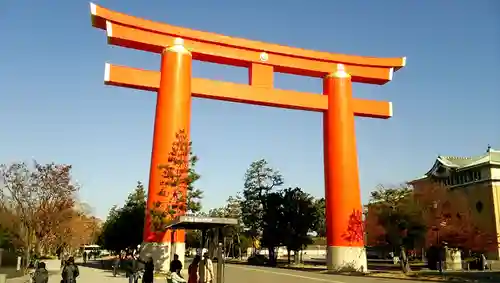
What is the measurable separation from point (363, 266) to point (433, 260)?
23.7 ft

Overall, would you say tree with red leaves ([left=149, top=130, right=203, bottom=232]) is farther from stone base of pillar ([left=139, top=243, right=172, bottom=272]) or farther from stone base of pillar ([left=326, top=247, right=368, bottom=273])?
stone base of pillar ([left=326, top=247, right=368, bottom=273])

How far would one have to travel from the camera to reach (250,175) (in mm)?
43719

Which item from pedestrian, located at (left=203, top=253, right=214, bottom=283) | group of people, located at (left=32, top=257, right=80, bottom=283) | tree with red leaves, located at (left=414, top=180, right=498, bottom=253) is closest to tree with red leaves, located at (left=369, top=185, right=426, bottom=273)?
tree with red leaves, located at (left=414, top=180, right=498, bottom=253)

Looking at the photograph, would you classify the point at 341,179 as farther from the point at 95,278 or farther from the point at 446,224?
the point at 95,278

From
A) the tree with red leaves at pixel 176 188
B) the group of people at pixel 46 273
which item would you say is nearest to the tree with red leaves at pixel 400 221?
the tree with red leaves at pixel 176 188

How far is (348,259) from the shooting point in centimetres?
2400

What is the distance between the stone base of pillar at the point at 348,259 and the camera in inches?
942

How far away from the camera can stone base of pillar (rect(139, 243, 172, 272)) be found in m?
20.5

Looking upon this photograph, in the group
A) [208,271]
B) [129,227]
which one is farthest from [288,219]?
[208,271]

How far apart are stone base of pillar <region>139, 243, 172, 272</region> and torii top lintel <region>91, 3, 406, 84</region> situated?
923cm

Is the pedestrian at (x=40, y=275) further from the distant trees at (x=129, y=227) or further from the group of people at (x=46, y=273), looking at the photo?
the distant trees at (x=129, y=227)

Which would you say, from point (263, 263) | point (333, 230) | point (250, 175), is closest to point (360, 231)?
point (333, 230)

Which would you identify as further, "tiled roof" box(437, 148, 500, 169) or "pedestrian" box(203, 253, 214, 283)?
"tiled roof" box(437, 148, 500, 169)

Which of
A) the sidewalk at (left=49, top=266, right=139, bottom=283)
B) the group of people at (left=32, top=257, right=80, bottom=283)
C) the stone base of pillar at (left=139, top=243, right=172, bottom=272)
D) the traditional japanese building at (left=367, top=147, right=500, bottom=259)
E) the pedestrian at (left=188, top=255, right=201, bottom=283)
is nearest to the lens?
the pedestrian at (left=188, top=255, right=201, bottom=283)
